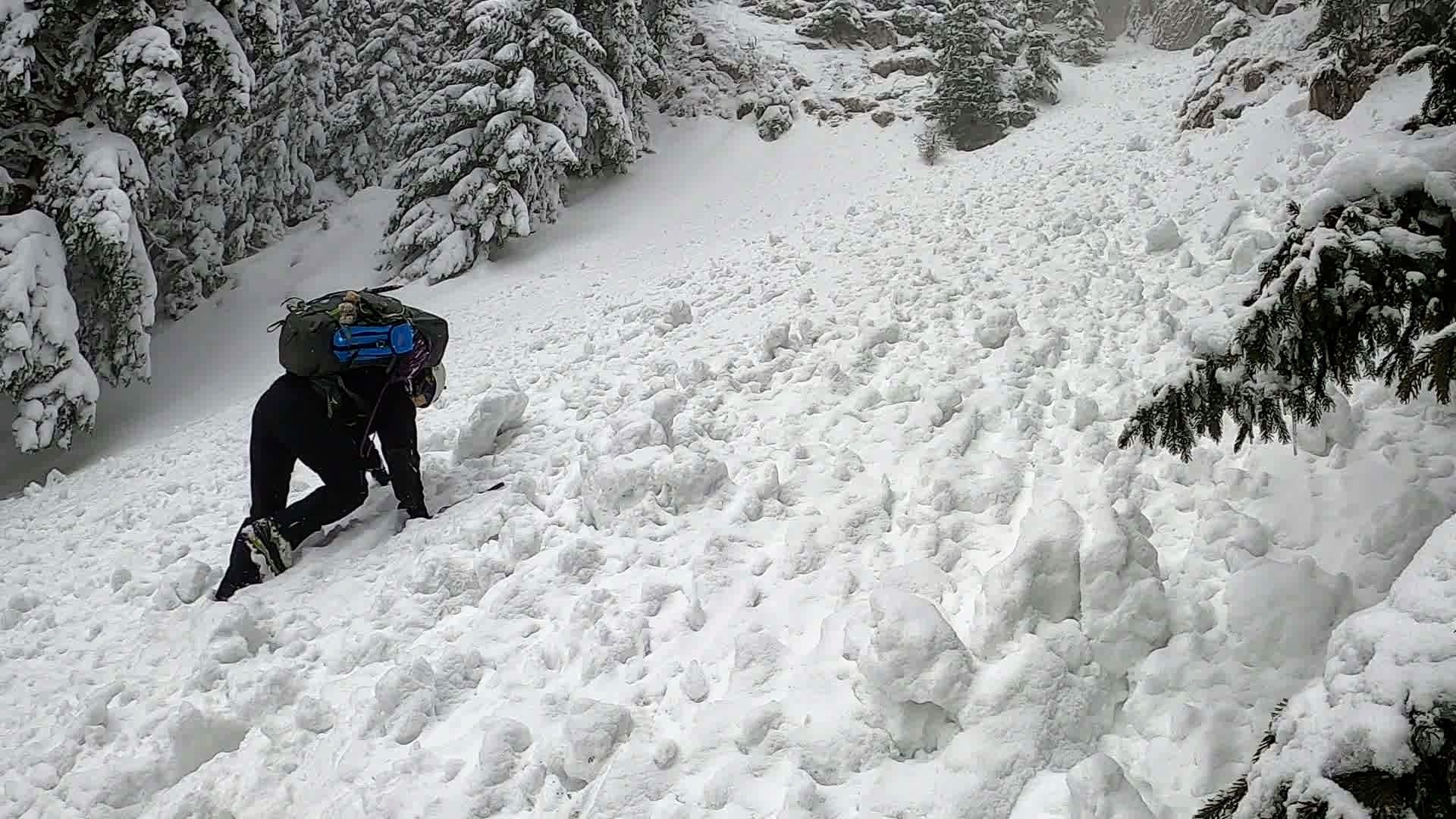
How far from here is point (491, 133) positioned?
1534cm

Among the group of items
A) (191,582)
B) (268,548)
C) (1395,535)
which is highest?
(1395,535)

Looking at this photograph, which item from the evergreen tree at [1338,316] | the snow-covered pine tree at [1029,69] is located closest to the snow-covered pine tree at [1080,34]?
the snow-covered pine tree at [1029,69]

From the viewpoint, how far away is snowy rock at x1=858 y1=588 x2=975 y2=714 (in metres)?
2.54

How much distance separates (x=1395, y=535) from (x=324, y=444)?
17.2 feet

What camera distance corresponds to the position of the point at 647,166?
21.6m

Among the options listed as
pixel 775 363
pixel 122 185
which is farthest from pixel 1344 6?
pixel 122 185

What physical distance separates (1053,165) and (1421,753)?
12.9 metres

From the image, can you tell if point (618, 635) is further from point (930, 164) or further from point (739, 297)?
point (930, 164)

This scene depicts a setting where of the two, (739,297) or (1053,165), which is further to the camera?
(1053,165)

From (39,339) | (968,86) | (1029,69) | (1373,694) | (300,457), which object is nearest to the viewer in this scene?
(1373,694)

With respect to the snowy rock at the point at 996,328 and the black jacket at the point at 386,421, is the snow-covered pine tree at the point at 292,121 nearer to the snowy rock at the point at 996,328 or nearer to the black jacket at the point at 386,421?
the black jacket at the point at 386,421

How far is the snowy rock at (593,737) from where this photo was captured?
2668 millimetres

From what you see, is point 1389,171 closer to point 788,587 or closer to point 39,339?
point 788,587

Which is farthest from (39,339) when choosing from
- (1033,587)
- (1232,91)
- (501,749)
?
(1232,91)
